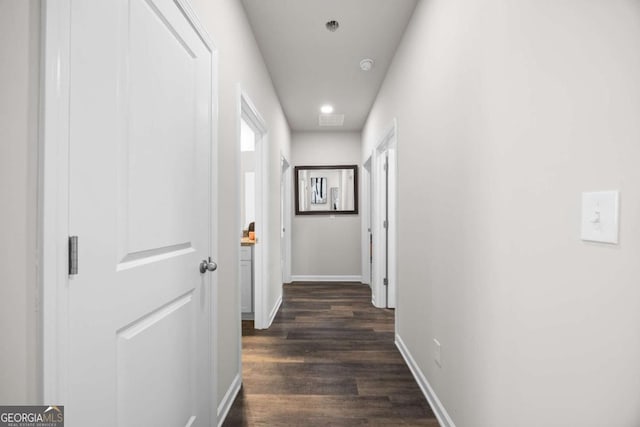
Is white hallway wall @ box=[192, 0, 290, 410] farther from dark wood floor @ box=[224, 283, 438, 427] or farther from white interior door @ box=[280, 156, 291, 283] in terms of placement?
white interior door @ box=[280, 156, 291, 283]

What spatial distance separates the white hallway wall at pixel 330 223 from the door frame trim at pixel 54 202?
4.83 metres

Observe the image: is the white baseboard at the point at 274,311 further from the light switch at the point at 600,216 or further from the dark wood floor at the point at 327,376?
the light switch at the point at 600,216

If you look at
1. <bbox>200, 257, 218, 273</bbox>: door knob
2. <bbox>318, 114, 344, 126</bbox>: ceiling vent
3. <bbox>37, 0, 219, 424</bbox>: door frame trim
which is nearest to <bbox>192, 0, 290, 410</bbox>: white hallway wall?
<bbox>200, 257, 218, 273</bbox>: door knob

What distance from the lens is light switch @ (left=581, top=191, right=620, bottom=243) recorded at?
749mm

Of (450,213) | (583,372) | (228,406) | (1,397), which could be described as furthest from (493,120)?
(228,406)

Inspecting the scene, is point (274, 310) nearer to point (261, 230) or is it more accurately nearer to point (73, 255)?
point (261, 230)

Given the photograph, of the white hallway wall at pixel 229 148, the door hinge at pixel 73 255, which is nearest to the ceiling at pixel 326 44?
the white hallway wall at pixel 229 148

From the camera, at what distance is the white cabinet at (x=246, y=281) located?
3395 millimetres

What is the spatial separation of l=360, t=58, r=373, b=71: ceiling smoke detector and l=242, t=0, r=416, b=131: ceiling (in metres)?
0.04

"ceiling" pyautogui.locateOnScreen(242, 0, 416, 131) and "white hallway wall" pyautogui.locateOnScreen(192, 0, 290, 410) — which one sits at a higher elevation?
"ceiling" pyautogui.locateOnScreen(242, 0, 416, 131)

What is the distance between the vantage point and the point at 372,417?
6.02 ft

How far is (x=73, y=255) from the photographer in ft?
2.57

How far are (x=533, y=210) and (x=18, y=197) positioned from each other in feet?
4.32

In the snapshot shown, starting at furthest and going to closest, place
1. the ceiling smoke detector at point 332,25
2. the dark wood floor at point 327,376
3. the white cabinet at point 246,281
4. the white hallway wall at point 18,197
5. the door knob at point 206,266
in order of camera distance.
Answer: the white cabinet at point 246,281 → the ceiling smoke detector at point 332,25 → the dark wood floor at point 327,376 → the door knob at point 206,266 → the white hallway wall at point 18,197
